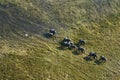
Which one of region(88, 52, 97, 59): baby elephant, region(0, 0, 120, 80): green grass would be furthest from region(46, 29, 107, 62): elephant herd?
region(0, 0, 120, 80): green grass

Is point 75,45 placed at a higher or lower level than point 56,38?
lower

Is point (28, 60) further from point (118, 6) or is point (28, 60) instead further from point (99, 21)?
point (118, 6)

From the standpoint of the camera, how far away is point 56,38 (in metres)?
46.8

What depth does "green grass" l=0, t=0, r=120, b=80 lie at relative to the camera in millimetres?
40531

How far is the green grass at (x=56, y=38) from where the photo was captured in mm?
40531

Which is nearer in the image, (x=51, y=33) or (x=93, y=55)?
(x=93, y=55)

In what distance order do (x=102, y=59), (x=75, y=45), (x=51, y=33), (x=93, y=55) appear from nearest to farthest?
(x=93, y=55) → (x=102, y=59) → (x=75, y=45) → (x=51, y=33)

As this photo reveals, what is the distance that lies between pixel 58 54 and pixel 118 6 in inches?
793

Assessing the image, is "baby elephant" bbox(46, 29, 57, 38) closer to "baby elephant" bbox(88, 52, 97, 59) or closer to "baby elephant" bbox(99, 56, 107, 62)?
"baby elephant" bbox(88, 52, 97, 59)

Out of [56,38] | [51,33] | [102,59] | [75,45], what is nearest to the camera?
[102,59]

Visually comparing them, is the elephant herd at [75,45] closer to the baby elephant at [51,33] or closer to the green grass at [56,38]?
the baby elephant at [51,33]

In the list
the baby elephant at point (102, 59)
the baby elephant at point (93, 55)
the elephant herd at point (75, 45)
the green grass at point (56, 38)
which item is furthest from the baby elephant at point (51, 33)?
the baby elephant at point (102, 59)

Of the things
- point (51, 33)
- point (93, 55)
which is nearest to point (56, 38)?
point (51, 33)

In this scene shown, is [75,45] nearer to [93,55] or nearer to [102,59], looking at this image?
[93,55]
